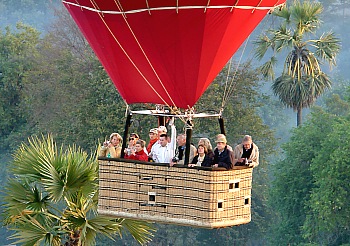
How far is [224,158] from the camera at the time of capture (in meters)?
15.9

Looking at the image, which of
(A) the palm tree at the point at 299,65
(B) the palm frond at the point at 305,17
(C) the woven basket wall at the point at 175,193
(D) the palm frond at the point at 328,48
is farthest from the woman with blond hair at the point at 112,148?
(B) the palm frond at the point at 305,17

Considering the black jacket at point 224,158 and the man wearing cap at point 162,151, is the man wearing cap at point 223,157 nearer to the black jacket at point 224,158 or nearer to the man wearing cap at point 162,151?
the black jacket at point 224,158

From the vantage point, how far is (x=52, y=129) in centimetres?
4734

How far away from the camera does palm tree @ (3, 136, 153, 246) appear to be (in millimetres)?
20891

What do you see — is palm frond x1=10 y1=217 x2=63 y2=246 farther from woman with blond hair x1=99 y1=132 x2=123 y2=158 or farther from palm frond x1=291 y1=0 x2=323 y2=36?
palm frond x1=291 y1=0 x2=323 y2=36

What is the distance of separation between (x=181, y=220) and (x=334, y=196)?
76.1 ft

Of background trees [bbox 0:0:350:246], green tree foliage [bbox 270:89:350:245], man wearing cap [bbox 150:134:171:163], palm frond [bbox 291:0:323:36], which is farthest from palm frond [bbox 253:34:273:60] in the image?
man wearing cap [bbox 150:134:171:163]

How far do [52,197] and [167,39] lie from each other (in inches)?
194

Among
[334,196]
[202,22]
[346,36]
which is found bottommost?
[334,196]

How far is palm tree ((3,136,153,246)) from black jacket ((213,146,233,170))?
5042mm

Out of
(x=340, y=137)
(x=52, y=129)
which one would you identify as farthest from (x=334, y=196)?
(x=52, y=129)

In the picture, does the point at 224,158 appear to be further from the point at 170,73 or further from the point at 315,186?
the point at 315,186

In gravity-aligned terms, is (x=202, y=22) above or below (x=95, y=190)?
above

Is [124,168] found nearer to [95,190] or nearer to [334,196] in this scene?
[95,190]
